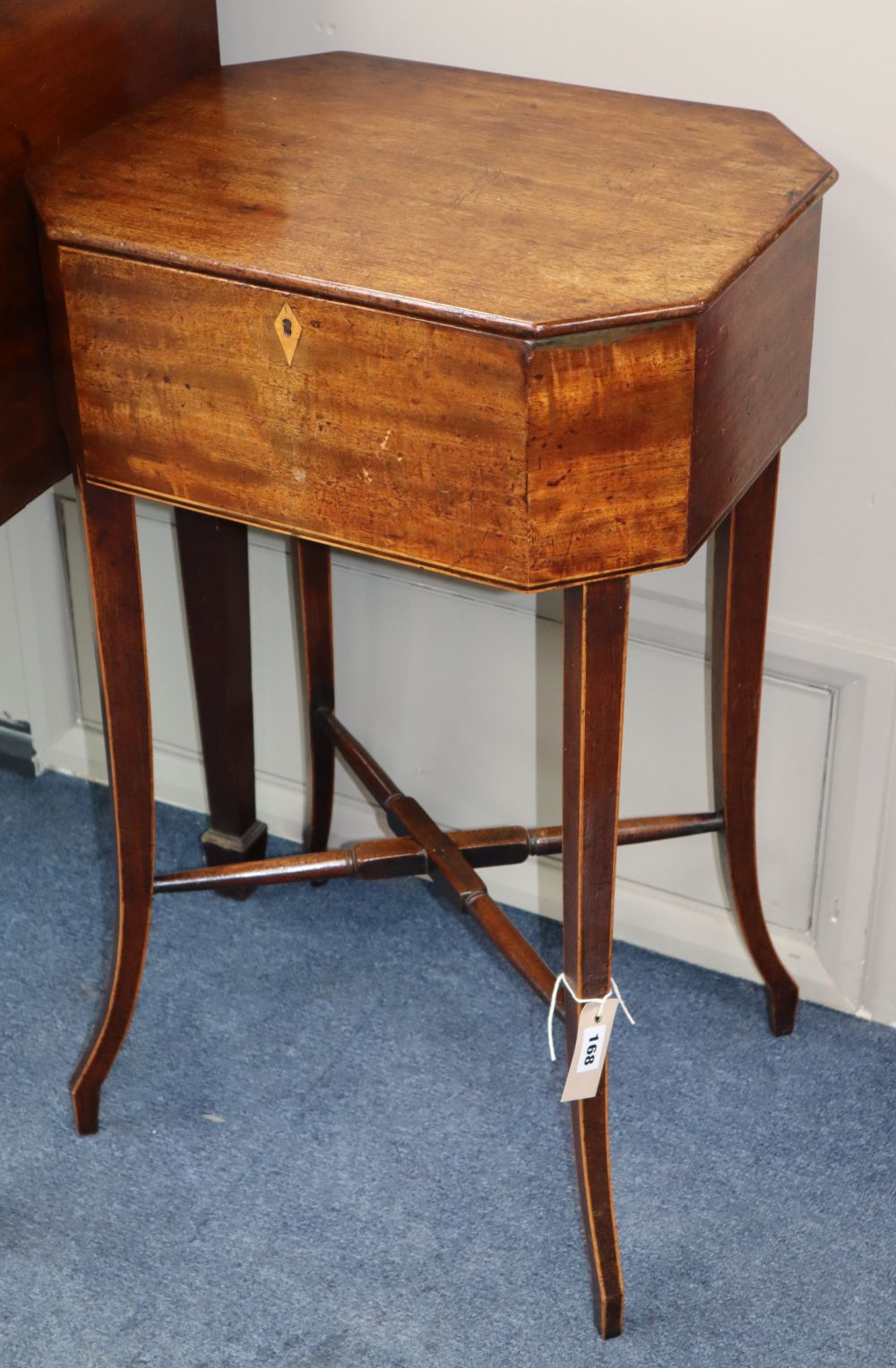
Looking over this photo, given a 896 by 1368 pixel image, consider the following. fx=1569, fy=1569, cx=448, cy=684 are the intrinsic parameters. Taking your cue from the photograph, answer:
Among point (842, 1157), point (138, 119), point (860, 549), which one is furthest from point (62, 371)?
point (842, 1157)

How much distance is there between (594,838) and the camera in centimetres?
128

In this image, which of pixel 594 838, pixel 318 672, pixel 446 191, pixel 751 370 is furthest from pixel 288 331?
pixel 318 672

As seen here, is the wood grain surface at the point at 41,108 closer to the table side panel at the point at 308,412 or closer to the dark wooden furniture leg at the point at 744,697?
the table side panel at the point at 308,412

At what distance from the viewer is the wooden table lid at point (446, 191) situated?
3.49 feet

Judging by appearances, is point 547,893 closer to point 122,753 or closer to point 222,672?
point 222,672

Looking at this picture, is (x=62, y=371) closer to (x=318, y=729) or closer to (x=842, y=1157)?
(x=318, y=729)

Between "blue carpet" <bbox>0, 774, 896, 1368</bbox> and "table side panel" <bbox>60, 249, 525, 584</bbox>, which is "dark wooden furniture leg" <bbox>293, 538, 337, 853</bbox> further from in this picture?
"table side panel" <bbox>60, 249, 525, 584</bbox>

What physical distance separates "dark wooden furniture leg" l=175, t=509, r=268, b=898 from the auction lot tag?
2.17 ft

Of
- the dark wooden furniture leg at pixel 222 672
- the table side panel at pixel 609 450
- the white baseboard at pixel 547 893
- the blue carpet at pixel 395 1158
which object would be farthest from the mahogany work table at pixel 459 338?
the white baseboard at pixel 547 893

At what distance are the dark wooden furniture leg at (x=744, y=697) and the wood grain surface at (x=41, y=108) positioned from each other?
2.12 ft

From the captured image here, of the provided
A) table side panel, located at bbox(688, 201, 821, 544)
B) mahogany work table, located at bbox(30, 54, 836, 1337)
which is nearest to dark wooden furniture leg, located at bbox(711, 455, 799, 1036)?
mahogany work table, located at bbox(30, 54, 836, 1337)

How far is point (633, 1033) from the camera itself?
1780 millimetres

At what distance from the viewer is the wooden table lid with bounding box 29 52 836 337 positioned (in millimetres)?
1063

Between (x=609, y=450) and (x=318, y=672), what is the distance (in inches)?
32.4
